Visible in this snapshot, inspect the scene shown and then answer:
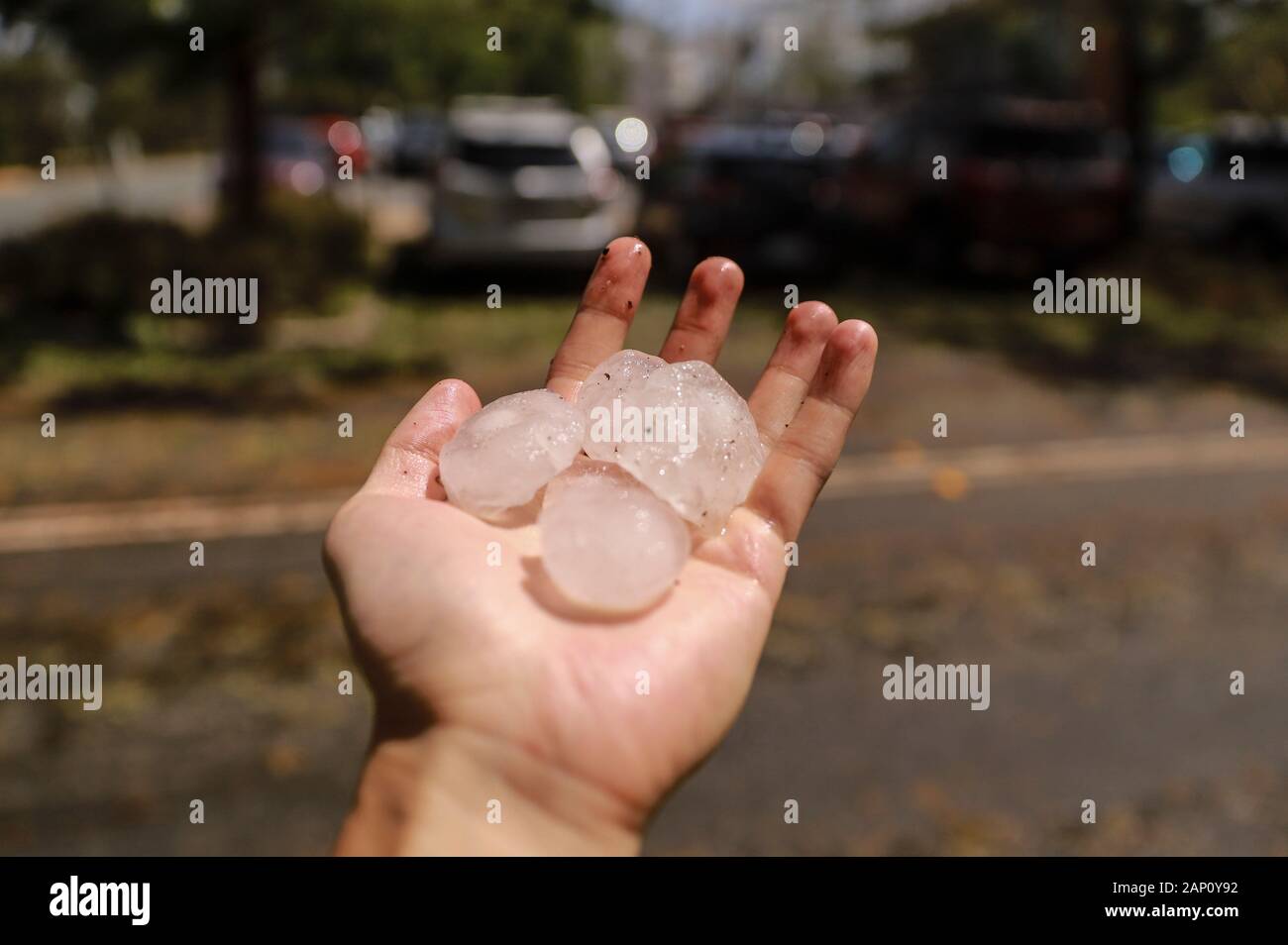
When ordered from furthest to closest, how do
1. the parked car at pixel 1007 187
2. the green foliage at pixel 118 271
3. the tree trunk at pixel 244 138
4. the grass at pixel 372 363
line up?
the parked car at pixel 1007 187 < the tree trunk at pixel 244 138 < the green foliage at pixel 118 271 < the grass at pixel 372 363

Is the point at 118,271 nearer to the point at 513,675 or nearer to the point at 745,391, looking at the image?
the point at 745,391

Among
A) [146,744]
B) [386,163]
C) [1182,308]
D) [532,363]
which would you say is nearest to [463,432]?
[146,744]

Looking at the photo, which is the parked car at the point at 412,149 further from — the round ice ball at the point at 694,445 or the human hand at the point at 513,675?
the human hand at the point at 513,675

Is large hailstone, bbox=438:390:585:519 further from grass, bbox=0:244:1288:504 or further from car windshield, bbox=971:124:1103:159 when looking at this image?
car windshield, bbox=971:124:1103:159

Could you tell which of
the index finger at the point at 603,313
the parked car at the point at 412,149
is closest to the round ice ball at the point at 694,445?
the index finger at the point at 603,313

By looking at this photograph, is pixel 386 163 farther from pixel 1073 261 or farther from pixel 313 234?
pixel 1073 261

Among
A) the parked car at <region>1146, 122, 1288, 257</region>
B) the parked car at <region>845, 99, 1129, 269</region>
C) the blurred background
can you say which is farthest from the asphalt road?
the parked car at <region>1146, 122, 1288, 257</region>
